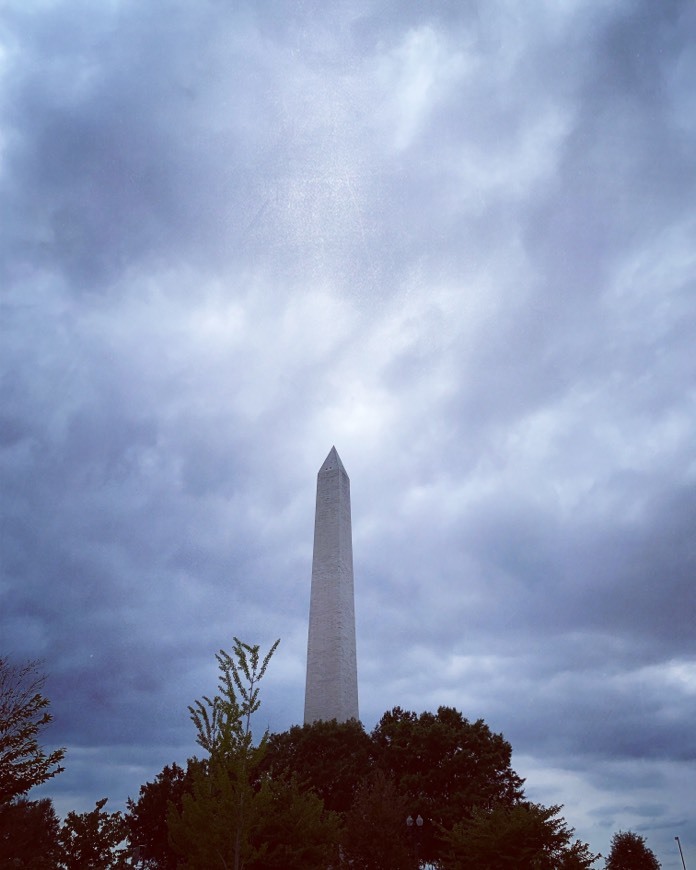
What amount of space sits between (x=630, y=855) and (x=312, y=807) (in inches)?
1933

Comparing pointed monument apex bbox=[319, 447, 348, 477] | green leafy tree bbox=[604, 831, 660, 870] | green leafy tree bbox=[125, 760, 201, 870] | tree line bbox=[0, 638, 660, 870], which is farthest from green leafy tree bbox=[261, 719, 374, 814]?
green leafy tree bbox=[604, 831, 660, 870]

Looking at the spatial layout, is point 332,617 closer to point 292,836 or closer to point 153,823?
point 153,823

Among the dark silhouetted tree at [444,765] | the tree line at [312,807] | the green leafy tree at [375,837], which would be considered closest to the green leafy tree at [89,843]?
the tree line at [312,807]

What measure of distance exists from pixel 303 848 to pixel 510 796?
20.8m

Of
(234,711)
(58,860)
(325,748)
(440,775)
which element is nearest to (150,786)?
(325,748)

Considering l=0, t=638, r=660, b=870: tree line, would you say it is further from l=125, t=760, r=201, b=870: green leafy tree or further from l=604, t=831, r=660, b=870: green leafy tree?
l=604, t=831, r=660, b=870: green leafy tree

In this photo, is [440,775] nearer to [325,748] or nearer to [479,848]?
[325,748]

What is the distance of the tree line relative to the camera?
17.1 meters

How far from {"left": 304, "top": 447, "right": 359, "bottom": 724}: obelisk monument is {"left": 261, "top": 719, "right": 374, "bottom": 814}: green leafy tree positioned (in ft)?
10.0

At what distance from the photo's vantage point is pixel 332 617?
44844mm

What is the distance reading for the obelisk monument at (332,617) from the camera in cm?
4316

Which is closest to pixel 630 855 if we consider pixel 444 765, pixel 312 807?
pixel 444 765

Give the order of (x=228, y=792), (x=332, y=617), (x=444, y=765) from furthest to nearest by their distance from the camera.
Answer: (x=332, y=617)
(x=444, y=765)
(x=228, y=792)

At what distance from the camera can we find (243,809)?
16.1 meters
